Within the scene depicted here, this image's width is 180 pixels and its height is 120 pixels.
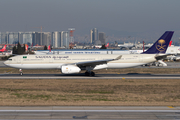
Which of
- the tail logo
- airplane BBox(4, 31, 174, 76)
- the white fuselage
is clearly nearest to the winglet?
the tail logo

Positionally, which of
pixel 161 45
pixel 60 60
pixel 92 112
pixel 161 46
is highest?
pixel 161 45

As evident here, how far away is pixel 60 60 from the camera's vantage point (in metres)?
40.2

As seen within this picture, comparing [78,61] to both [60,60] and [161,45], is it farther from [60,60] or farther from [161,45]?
[161,45]

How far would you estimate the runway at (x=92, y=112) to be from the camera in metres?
14.9

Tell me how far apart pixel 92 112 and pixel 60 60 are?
24843 mm

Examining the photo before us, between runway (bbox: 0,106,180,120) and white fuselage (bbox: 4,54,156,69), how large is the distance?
2279 centimetres

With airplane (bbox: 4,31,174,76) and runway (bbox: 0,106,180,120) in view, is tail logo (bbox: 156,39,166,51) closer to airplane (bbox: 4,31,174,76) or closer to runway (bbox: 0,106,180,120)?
airplane (bbox: 4,31,174,76)

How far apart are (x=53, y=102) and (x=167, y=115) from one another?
31.2ft

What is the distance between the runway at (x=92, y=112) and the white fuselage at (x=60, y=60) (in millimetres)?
22789

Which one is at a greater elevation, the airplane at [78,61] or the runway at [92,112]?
the airplane at [78,61]

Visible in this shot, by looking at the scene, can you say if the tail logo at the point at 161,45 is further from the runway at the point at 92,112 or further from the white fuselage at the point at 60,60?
the runway at the point at 92,112

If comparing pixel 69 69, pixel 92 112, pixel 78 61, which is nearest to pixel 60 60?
pixel 78 61

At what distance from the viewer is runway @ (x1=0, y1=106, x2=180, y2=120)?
1489cm

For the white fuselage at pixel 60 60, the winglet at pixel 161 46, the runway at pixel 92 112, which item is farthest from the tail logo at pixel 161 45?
the runway at pixel 92 112
